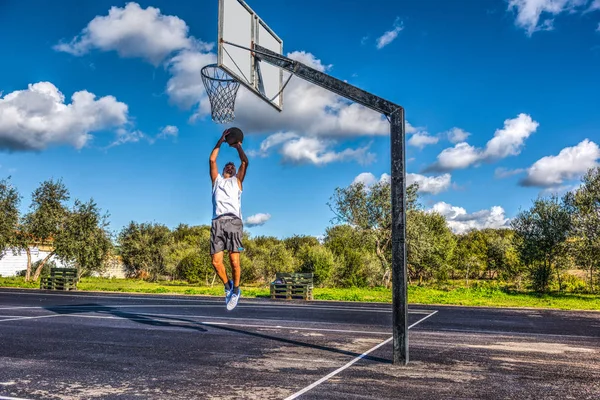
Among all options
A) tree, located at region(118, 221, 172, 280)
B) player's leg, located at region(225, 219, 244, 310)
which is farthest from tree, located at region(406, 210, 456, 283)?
tree, located at region(118, 221, 172, 280)

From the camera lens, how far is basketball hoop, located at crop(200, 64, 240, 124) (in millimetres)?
9633

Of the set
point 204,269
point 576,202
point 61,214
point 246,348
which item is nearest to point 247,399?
point 246,348

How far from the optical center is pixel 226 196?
714cm

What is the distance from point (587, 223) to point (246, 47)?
93.3 feet

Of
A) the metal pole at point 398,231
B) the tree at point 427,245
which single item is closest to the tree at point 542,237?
the tree at point 427,245

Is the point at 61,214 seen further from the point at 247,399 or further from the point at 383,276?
the point at 247,399

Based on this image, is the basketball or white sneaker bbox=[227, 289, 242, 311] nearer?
the basketball

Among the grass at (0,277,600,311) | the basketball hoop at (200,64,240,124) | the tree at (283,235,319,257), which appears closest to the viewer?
the basketball hoop at (200,64,240,124)

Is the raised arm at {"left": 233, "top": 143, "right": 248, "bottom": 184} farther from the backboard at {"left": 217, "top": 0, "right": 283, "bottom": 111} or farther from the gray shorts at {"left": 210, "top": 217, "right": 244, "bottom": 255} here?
the backboard at {"left": 217, "top": 0, "right": 283, "bottom": 111}

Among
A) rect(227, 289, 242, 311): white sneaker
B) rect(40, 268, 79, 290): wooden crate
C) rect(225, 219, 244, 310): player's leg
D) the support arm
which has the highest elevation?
the support arm

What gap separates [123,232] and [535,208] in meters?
52.0

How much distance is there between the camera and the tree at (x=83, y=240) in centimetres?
3294

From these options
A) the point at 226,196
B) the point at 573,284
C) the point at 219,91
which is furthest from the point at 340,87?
the point at 573,284

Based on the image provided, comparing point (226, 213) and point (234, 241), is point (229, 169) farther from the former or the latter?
point (234, 241)
